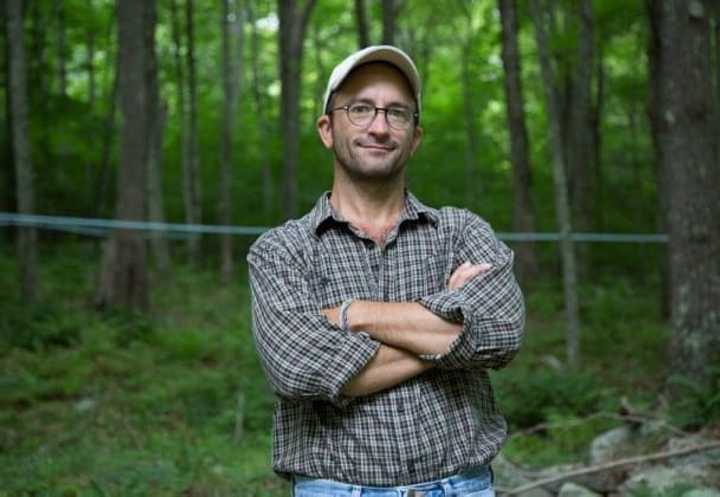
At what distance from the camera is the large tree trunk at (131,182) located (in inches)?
476

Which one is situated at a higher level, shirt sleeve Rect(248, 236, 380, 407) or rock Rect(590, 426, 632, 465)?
shirt sleeve Rect(248, 236, 380, 407)

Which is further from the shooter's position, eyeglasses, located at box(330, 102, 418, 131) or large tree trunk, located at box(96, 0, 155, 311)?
large tree trunk, located at box(96, 0, 155, 311)

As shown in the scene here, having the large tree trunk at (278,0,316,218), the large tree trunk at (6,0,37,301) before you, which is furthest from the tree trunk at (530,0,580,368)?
the large tree trunk at (6,0,37,301)

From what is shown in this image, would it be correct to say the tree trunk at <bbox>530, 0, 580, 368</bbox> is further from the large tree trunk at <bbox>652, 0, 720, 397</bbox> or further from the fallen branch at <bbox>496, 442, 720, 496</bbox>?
the fallen branch at <bbox>496, 442, 720, 496</bbox>

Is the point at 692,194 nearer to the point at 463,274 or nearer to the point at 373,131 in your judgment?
the point at 463,274

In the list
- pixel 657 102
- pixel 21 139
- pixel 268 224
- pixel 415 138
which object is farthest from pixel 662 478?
pixel 268 224

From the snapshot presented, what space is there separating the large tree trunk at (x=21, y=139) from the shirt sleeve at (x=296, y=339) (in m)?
10.2

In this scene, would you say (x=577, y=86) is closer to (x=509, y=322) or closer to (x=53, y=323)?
(x=53, y=323)

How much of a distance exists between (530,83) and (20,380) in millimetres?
21198

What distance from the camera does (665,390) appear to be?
24.6 ft

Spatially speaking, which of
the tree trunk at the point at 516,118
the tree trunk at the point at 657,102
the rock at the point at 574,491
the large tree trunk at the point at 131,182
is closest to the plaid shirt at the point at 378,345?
the rock at the point at 574,491

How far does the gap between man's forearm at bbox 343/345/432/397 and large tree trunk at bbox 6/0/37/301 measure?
10563mm

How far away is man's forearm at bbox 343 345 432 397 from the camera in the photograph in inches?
96.3

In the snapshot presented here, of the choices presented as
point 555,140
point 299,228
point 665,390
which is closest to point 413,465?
point 299,228
